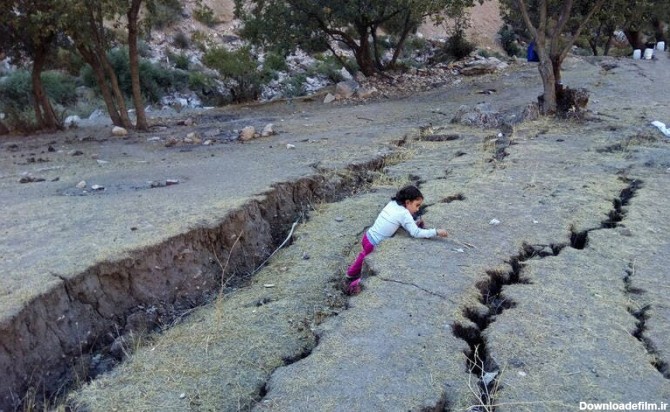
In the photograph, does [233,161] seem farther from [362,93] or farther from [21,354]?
[362,93]

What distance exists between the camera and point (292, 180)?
6.42 meters

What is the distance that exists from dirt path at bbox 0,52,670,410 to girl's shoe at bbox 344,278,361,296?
0.29ft

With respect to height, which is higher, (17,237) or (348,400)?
(17,237)

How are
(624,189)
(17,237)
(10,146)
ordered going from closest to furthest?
1. (17,237)
2. (624,189)
3. (10,146)

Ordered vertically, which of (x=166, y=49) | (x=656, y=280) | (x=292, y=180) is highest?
(x=166, y=49)

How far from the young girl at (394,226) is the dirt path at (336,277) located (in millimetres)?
98

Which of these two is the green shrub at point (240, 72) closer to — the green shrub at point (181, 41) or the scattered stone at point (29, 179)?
the scattered stone at point (29, 179)

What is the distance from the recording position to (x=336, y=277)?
4496mm

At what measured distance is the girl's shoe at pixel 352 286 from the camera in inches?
160

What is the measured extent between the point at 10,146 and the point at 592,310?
9.50 metres

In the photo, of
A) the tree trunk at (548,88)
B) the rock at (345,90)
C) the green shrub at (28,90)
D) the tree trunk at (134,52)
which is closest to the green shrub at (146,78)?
the green shrub at (28,90)

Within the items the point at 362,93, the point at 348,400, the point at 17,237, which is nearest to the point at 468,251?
the point at 348,400

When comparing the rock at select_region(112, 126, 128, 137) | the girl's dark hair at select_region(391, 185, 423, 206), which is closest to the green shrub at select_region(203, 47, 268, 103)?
the rock at select_region(112, 126, 128, 137)

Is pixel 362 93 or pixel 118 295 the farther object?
pixel 362 93
